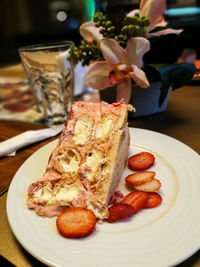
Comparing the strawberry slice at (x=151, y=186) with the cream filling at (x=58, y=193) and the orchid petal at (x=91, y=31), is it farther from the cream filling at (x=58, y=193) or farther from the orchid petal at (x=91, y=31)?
the orchid petal at (x=91, y=31)

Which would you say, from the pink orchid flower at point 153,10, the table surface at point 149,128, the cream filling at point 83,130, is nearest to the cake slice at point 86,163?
the cream filling at point 83,130

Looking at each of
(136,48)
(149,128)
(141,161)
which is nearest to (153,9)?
(136,48)

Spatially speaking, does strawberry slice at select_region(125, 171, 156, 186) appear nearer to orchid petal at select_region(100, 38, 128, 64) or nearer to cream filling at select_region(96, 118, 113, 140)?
cream filling at select_region(96, 118, 113, 140)

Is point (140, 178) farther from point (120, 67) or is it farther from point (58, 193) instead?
point (120, 67)

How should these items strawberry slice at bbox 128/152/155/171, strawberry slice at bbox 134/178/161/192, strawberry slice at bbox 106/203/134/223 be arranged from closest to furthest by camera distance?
strawberry slice at bbox 106/203/134/223
strawberry slice at bbox 134/178/161/192
strawberry slice at bbox 128/152/155/171

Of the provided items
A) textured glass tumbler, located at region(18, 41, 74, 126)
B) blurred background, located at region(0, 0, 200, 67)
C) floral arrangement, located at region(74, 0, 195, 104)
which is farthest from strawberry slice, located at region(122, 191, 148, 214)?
blurred background, located at region(0, 0, 200, 67)

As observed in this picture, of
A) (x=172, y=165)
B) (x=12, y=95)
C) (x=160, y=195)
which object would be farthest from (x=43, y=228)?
(x=12, y=95)
